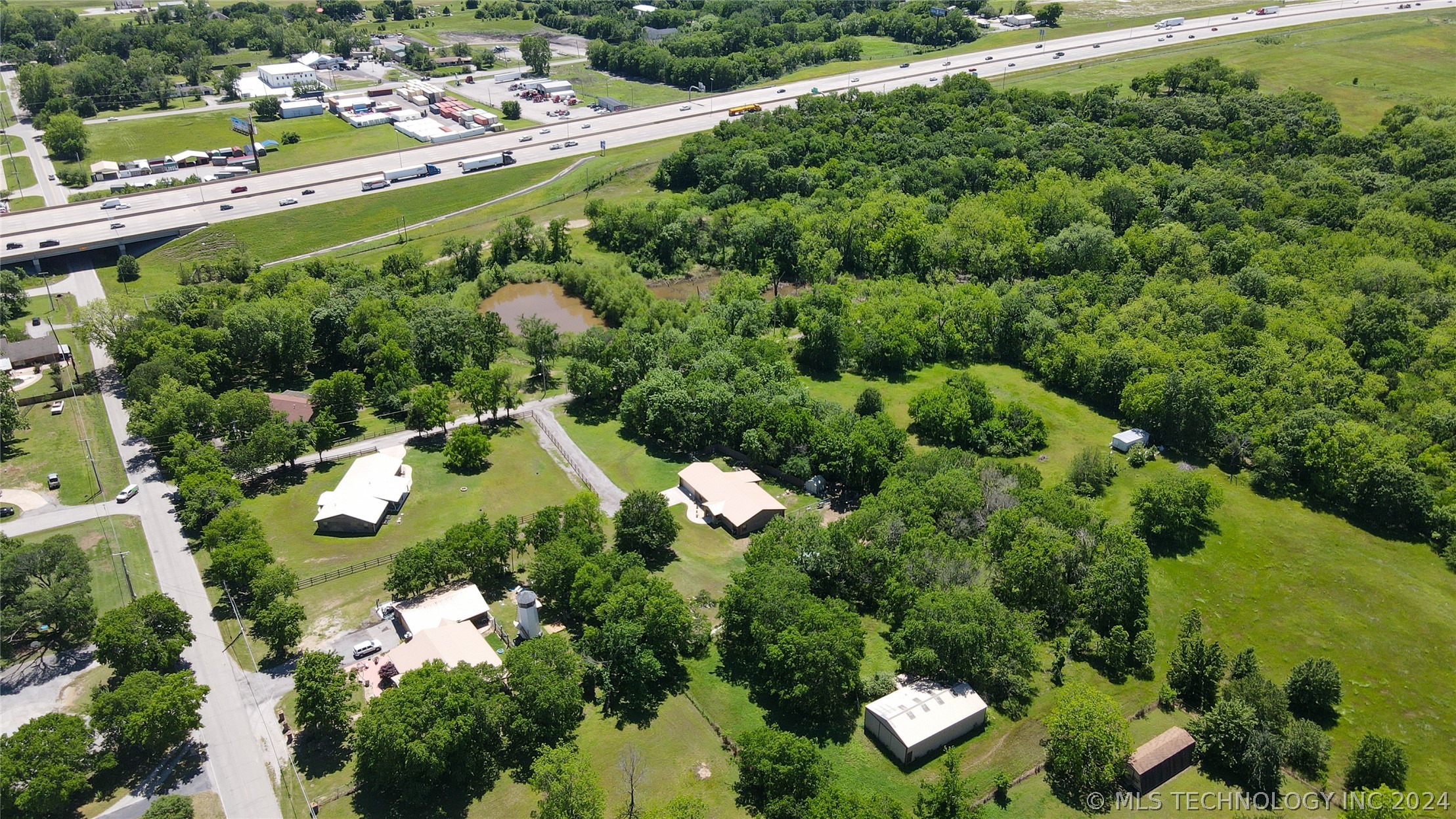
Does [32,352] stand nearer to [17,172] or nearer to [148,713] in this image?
[148,713]

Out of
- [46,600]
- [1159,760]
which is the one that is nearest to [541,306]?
[46,600]


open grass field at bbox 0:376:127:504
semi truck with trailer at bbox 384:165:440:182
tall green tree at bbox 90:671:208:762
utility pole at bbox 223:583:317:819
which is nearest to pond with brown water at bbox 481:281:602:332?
semi truck with trailer at bbox 384:165:440:182

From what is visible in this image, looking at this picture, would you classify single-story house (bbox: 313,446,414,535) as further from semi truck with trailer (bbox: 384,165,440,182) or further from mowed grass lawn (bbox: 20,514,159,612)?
semi truck with trailer (bbox: 384,165,440,182)

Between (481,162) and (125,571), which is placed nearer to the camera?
(125,571)

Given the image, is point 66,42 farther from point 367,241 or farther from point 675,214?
point 675,214

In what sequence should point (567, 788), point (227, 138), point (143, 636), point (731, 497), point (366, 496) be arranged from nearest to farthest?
point (567, 788), point (143, 636), point (366, 496), point (731, 497), point (227, 138)

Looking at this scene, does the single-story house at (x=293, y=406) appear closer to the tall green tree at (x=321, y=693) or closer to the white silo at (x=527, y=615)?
the tall green tree at (x=321, y=693)

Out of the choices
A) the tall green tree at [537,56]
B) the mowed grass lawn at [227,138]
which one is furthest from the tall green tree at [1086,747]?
the tall green tree at [537,56]
